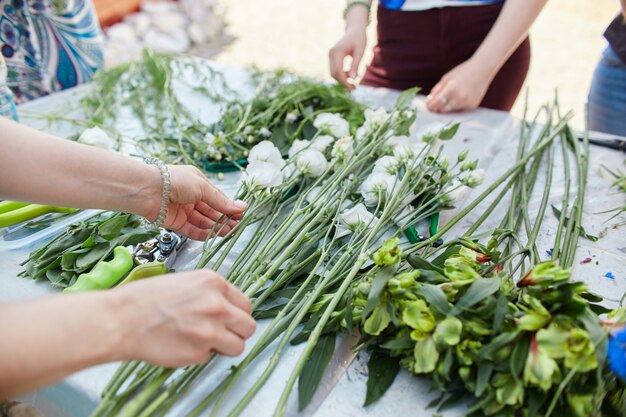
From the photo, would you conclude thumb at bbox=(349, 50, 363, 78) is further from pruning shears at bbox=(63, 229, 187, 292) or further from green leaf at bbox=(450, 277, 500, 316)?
green leaf at bbox=(450, 277, 500, 316)

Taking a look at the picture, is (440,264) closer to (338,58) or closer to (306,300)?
(306,300)

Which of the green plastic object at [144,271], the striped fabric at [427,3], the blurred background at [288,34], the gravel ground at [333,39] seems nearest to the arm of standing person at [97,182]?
the green plastic object at [144,271]

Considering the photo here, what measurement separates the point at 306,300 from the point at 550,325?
0.29m

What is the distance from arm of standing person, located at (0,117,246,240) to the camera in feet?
2.10

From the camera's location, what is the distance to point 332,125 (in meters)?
0.97

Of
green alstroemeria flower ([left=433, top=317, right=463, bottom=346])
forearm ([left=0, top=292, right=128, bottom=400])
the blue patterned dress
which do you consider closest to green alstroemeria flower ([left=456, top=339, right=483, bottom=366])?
green alstroemeria flower ([left=433, top=317, right=463, bottom=346])

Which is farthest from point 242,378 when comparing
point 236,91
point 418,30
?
point 418,30

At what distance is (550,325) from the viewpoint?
0.50 metres

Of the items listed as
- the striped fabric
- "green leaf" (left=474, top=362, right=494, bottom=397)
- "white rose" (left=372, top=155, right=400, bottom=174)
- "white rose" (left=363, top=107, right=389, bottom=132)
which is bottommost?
"green leaf" (left=474, top=362, right=494, bottom=397)

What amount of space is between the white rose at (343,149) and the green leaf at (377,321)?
37 centimetres

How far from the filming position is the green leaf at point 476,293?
1.73ft

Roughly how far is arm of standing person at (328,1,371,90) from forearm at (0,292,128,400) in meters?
0.93

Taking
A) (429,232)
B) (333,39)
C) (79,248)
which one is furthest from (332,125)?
(333,39)

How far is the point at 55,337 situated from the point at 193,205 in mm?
404
